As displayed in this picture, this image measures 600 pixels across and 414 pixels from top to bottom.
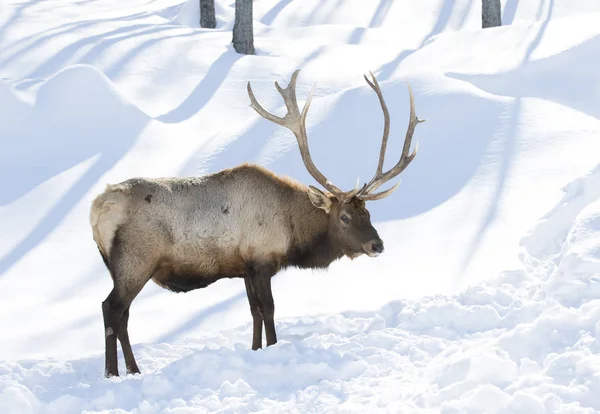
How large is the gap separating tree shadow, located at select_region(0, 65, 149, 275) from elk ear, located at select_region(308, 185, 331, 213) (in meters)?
3.62

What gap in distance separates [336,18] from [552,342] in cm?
1733

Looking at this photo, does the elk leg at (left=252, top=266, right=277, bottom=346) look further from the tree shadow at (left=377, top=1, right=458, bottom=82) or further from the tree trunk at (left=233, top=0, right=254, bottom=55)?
the tree trunk at (left=233, top=0, right=254, bottom=55)

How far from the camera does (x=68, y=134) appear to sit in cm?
1122

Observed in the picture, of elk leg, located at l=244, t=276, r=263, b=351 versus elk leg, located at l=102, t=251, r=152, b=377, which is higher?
elk leg, located at l=102, t=251, r=152, b=377

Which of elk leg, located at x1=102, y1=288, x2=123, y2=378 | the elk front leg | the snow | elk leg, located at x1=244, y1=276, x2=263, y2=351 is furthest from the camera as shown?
elk leg, located at x1=244, y1=276, x2=263, y2=351

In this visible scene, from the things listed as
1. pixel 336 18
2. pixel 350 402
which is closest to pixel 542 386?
pixel 350 402

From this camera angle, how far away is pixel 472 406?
4.71 m

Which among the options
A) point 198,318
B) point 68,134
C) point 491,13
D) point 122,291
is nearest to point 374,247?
point 198,318

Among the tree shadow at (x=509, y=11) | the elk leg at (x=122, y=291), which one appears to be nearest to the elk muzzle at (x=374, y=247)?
the elk leg at (x=122, y=291)

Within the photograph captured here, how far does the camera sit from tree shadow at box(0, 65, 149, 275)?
10344mm

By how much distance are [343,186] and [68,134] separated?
3.55 m

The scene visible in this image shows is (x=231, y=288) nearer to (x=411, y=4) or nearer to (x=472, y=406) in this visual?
(x=472, y=406)

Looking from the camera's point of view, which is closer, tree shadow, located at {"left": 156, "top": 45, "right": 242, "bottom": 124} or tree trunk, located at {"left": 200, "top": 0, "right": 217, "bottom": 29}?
tree shadow, located at {"left": 156, "top": 45, "right": 242, "bottom": 124}

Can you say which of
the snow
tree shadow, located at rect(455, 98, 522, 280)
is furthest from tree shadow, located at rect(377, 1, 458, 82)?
tree shadow, located at rect(455, 98, 522, 280)
